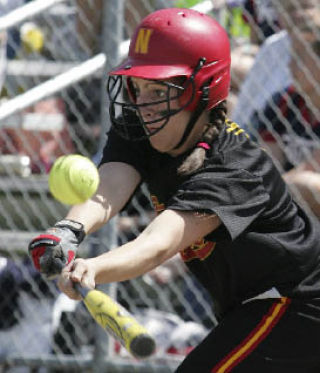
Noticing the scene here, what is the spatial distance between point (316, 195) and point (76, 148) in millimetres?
1749

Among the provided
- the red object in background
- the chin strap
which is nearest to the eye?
the chin strap

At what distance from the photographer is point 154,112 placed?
274 cm

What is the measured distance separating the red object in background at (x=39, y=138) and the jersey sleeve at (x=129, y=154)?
1.98 meters

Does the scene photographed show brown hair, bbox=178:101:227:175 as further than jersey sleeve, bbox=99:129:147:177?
No

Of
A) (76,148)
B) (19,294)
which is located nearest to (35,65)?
(76,148)

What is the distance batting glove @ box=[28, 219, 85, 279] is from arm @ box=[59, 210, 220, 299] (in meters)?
0.07

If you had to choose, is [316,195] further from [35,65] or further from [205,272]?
[35,65]

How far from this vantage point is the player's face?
275cm

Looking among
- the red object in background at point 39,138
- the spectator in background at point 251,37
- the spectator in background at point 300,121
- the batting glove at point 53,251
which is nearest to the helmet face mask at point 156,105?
the batting glove at point 53,251

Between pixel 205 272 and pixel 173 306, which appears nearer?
pixel 205 272

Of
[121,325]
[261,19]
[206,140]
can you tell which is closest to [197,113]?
[206,140]

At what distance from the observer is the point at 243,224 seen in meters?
2.64

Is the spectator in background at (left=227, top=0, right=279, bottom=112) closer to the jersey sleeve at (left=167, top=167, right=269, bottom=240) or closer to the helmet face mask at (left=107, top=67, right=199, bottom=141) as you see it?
the helmet face mask at (left=107, top=67, right=199, bottom=141)

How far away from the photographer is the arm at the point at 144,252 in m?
2.33
